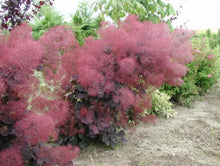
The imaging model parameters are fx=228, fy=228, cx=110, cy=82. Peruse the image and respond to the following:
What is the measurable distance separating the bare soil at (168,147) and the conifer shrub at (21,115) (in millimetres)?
832

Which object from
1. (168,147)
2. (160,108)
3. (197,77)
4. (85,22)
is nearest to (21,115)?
(168,147)

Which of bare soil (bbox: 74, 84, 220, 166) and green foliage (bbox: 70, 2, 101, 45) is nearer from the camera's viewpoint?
bare soil (bbox: 74, 84, 220, 166)

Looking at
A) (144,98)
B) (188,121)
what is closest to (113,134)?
(144,98)

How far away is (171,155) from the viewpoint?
2.48 metres

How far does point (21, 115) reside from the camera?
5.01ft

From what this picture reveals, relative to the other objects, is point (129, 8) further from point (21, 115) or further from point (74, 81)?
point (21, 115)

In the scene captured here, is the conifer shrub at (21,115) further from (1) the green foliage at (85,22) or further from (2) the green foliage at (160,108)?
(1) the green foliage at (85,22)

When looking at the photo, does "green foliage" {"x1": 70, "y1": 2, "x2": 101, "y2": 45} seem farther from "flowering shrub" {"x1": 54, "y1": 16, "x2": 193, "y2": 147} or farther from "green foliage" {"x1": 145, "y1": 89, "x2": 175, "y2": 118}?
"flowering shrub" {"x1": 54, "y1": 16, "x2": 193, "y2": 147}

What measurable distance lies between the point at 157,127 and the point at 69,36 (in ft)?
6.95

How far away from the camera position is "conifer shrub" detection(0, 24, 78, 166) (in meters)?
1.34

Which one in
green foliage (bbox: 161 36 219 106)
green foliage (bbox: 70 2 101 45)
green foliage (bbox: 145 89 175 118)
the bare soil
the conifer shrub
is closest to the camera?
the conifer shrub

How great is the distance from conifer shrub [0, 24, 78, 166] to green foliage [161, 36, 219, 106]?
3.41 meters

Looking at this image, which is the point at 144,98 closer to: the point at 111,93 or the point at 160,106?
the point at 111,93

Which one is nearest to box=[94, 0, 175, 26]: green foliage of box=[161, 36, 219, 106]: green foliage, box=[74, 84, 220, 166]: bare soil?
box=[161, 36, 219, 106]: green foliage
